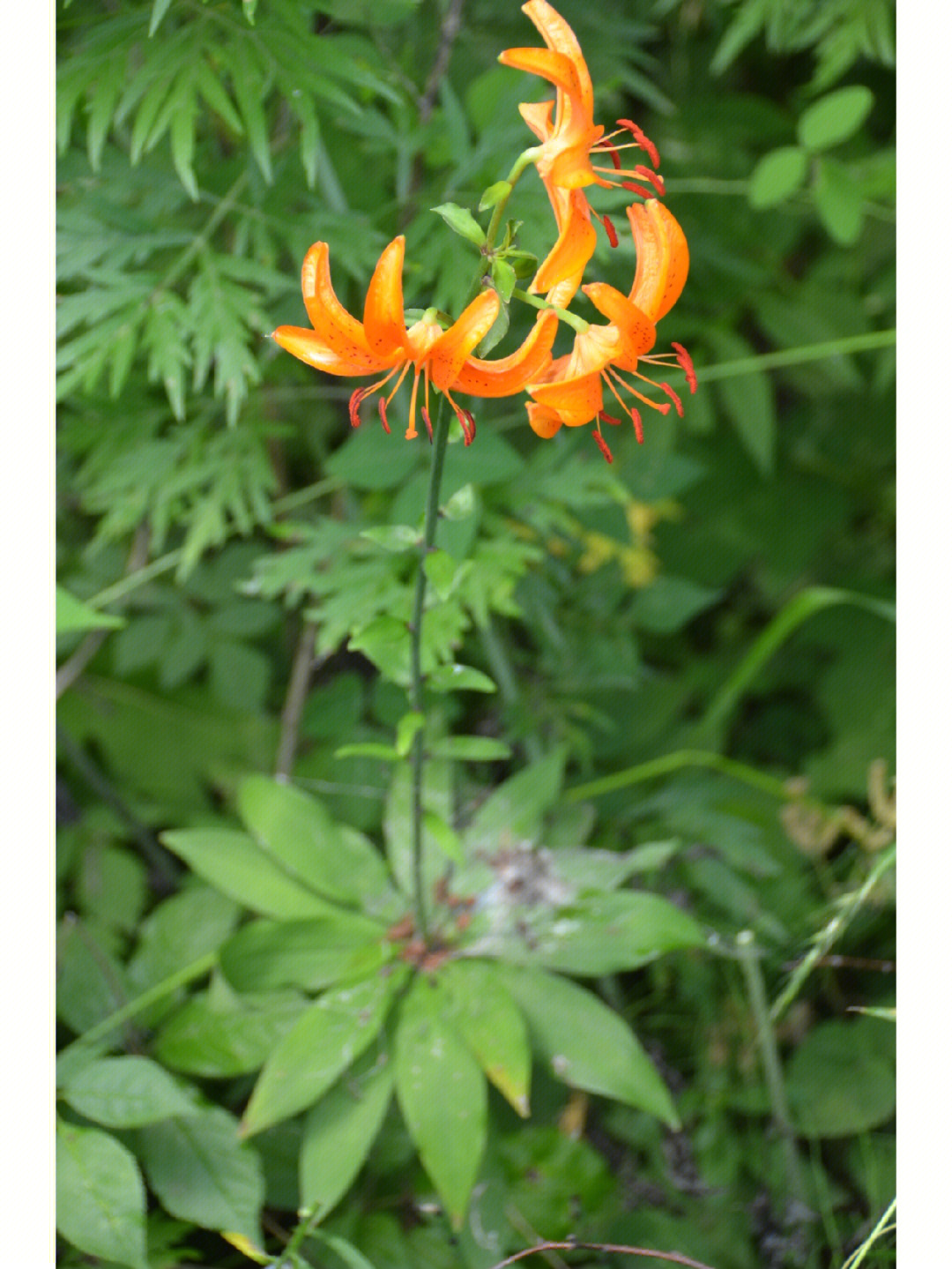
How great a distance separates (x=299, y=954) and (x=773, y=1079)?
623 mm

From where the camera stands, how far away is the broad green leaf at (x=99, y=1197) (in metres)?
0.94

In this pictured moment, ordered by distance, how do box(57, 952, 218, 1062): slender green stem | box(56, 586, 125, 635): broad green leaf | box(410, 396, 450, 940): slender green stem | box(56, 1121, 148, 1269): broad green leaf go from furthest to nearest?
box(57, 952, 218, 1062): slender green stem < box(56, 1121, 148, 1269): broad green leaf < box(56, 586, 125, 635): broad green leaf < box(410, 396, 450, 940): slender green stem

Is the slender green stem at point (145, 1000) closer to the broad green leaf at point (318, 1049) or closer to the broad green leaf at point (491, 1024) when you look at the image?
the broad green leaf at point (318, 1049)

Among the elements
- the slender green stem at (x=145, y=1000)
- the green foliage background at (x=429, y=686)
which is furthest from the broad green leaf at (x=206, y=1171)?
the slender green stem at (x=145, y=1000)

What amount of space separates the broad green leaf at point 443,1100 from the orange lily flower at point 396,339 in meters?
0.72

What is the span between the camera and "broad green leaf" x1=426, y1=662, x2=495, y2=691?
84 centimetres

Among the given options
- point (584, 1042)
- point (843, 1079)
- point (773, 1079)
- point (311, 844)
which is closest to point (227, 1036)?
point (311, 844)

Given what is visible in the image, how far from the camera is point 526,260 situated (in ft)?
2.11

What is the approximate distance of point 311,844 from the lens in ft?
4.01

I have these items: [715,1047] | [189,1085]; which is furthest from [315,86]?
[715,1047]

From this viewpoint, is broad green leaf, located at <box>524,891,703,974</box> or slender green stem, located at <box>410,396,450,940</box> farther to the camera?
broad green leaf, located at <box>524,891,703,974</box>

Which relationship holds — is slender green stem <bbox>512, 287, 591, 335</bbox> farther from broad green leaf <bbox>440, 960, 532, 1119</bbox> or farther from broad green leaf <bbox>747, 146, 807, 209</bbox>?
broad green leaf <bbox>747, 146, 807, 209</bbox>

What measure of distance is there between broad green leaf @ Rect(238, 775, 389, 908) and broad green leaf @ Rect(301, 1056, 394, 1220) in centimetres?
20

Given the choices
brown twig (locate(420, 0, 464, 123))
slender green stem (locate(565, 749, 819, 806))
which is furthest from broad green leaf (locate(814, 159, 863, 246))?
slender green stem (locate(565, 749, 819, 806))
